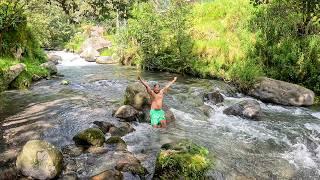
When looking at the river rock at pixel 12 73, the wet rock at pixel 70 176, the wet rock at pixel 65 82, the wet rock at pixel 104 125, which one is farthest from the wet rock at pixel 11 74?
the wet rock at pixel 70 176

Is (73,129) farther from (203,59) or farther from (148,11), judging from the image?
(148,11)

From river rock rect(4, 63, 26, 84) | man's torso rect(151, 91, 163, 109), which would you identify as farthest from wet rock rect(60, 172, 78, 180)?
river rock rect(4, 63, 26, 84)

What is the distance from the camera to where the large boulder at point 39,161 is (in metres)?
7.62

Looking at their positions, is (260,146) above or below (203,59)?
below

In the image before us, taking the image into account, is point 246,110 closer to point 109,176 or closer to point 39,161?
point 109,176

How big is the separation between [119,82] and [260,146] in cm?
1022

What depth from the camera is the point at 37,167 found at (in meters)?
7.67

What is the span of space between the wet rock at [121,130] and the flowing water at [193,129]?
203 mm

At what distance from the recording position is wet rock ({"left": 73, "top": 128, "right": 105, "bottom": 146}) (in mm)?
9281

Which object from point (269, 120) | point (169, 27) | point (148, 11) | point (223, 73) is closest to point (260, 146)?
point (269, 120)

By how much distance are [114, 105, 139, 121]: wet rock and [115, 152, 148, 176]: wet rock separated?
3.32 metres

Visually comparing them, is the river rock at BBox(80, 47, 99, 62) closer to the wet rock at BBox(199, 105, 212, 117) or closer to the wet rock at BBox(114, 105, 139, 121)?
the wet rock at BBox(199, 105, 212, 117)

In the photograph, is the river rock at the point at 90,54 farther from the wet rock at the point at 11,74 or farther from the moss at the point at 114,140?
the moss at the point at 114,140

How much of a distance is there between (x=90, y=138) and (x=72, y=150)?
54 centimetres
